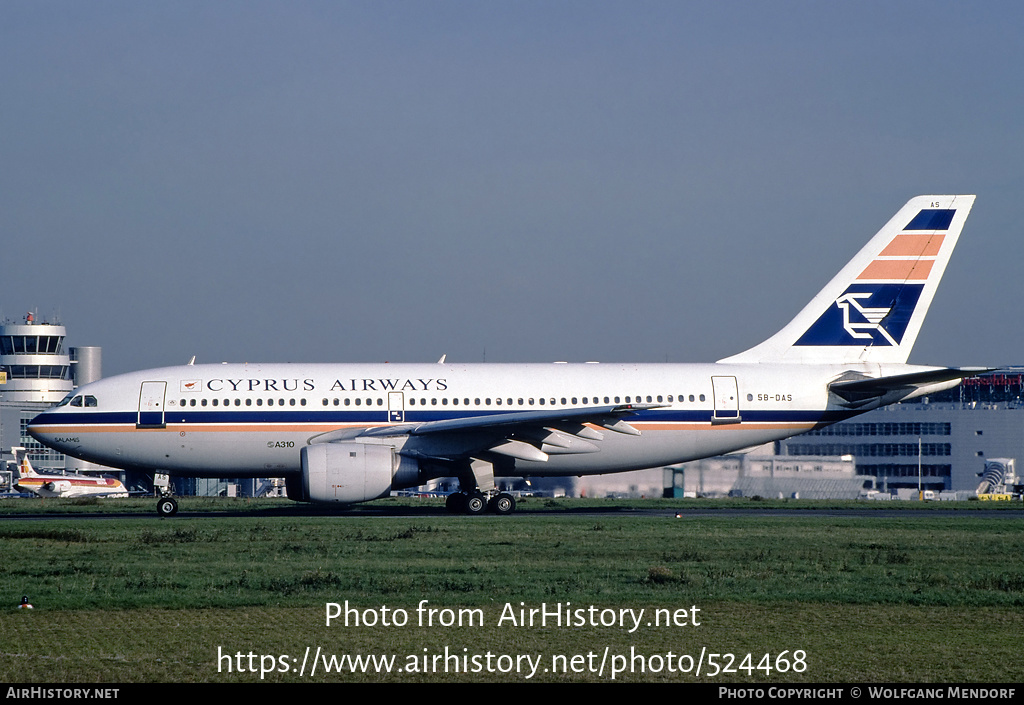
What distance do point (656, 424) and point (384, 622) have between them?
856 inches

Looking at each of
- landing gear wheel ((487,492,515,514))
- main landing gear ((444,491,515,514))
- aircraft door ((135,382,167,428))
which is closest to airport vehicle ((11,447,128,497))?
aircraft door ((135,382,167,428))

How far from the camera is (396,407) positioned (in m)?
32.8

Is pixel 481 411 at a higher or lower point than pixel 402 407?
lower

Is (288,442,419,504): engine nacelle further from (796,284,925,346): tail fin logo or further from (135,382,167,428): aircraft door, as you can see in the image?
(796,284,925,346): tail fin logo

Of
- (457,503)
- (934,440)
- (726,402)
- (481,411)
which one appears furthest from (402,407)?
(934,440)

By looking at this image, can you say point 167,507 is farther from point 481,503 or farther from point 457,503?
point 481,503

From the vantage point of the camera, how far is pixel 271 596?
48.4 ft

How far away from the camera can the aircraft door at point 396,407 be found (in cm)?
3275

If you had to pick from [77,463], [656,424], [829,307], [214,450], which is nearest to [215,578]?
[214,450]

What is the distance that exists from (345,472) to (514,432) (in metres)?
4.73

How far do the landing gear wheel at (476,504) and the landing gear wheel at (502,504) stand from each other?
0.23 metres

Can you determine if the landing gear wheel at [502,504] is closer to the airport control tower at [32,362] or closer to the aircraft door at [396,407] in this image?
the aircraft door at [396,407]

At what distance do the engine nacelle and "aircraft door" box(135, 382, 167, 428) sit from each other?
4664 millimetres

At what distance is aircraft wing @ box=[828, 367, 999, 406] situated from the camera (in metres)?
32.4
